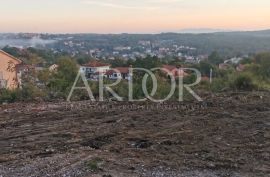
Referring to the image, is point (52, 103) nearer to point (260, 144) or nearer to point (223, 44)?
point (260, 144)

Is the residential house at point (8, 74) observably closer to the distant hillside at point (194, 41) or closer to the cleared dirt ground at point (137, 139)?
the cleared dirt ground at point (137, 139)

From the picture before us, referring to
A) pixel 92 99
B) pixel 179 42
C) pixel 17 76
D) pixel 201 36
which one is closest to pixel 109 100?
pixel 92 99

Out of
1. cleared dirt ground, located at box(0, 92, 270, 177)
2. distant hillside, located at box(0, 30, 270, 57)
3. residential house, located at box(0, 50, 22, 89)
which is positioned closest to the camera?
cleared dirt ground, located at box(0, 92, 270, 177)

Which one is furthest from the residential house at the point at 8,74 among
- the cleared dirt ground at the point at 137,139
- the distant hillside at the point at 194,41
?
the distant hillside at the point at 194,41

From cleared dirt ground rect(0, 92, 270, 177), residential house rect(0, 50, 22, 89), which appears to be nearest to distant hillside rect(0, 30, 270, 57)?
residential house rect(0, 50, 22, 89)

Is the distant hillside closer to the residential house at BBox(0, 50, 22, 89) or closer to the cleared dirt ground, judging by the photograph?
the residential house at BBox(0, 50, 22, 89)

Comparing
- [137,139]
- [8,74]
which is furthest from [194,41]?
[137,139]

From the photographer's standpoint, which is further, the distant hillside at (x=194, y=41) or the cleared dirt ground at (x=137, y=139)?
the distant hillside at (x=194, y=41)

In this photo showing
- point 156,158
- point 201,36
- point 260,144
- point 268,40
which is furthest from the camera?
point 201,36
